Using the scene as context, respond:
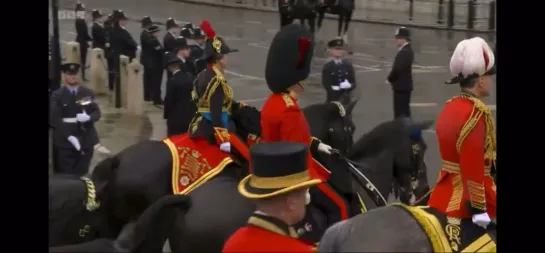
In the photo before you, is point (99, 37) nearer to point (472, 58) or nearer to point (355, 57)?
point (355, 57)

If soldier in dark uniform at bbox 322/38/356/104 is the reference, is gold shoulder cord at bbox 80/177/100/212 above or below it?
below

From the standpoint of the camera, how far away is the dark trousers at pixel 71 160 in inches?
376

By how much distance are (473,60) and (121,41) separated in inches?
471

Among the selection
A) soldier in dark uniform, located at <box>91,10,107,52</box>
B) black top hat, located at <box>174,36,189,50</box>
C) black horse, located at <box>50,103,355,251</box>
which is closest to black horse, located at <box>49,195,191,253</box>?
black horse, located at <box>50,103,355,251</box>

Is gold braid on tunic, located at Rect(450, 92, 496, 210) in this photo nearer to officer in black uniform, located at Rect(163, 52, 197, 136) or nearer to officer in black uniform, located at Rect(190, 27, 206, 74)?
officer in black uniform, located at Rect(163, 52, 197, 136)

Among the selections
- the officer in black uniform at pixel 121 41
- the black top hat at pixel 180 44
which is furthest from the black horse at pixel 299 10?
the black top hat at pixel 180 44

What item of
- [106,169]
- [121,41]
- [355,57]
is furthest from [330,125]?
[355,57]

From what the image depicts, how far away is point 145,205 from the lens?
749 centimetres

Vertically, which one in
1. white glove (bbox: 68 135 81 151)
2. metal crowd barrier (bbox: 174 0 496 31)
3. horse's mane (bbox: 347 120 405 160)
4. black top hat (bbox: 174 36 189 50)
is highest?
metal crowd barrier (bbox: 174 0 496 31)

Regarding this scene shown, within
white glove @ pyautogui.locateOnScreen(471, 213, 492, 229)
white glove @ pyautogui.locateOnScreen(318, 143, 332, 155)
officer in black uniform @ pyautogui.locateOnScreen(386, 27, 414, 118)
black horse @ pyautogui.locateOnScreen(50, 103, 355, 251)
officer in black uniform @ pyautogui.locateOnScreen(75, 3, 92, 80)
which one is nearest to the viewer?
white glove @ pyautogui.locateOnScreen(471, 213, 492, 229)

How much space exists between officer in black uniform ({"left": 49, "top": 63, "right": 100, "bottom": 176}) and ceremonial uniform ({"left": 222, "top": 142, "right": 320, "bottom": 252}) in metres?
5.41

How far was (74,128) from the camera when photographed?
9.70 meters

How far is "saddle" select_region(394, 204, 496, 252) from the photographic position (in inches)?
198
